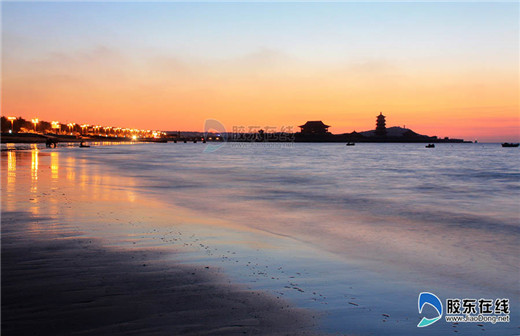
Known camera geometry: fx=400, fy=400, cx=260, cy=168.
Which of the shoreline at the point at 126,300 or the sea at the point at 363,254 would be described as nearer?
the shoreline at the point at 126,300

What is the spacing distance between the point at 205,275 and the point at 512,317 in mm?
4892

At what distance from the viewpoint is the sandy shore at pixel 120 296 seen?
4.95 m

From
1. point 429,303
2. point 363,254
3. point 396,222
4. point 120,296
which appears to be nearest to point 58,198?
point 120,296

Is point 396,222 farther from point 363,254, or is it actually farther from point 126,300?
point 126,300

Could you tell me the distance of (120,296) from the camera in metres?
5.82

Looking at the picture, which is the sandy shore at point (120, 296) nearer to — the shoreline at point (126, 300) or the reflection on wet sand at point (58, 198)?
the shoreline at point (126, 300)

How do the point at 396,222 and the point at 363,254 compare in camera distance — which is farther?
the point at 396,222

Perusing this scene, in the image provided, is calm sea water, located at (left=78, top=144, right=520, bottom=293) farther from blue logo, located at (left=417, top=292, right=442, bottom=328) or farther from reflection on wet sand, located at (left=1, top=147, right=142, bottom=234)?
reflection on wet sand, located at (left=1, top=147, right=142, bottom=234)

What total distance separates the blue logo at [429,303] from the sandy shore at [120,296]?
64.3 inches

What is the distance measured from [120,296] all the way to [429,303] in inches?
188

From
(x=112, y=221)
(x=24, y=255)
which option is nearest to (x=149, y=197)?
(x=112, y=221)

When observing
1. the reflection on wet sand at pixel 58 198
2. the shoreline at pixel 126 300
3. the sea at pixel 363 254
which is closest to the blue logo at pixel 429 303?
the sea at pixel 363 254

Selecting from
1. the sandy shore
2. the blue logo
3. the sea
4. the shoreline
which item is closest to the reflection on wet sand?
the sea

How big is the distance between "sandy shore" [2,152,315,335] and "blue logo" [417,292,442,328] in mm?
1634
